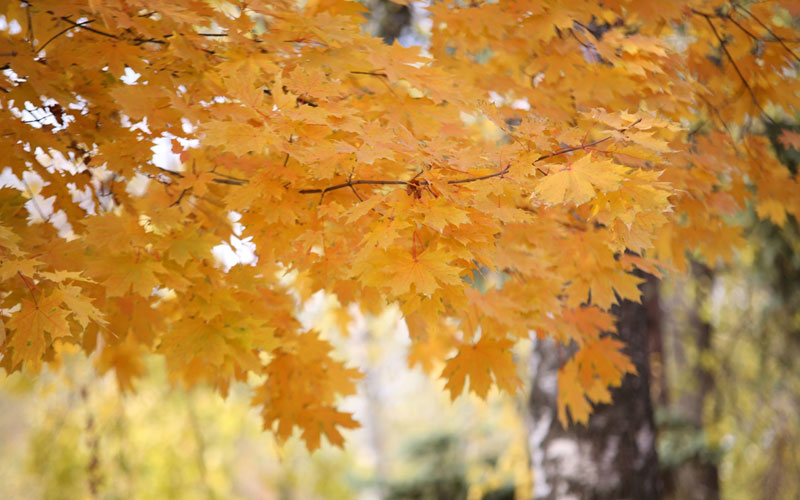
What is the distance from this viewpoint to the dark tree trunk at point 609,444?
3.10m

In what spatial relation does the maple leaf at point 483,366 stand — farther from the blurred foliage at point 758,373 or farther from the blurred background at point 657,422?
the blurred foliage at point 758,373

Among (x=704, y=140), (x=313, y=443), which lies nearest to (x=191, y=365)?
(x=313, y=443)

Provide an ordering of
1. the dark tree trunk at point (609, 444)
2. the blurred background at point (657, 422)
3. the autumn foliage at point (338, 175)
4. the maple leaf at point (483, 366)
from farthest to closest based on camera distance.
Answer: the blurred background at point (657, 422), the dark tree trunk at point (609, 444), the maple leaf at point (483, 366), the autumn foliage at point (338, 175)

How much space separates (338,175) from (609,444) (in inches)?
84.8

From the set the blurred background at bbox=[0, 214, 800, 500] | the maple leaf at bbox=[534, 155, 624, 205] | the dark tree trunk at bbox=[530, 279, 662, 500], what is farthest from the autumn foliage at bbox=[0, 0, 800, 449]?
the blurred background at bbox=[0, 214, 800, 500]

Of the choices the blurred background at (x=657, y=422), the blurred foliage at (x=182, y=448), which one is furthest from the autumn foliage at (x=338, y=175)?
the blurred foliage at (x=182, y=448)

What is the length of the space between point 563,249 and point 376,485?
191 inches

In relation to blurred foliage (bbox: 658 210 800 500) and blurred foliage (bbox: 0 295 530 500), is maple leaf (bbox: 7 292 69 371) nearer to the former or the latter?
blurred foliage (bbox: 0 295 530 500)

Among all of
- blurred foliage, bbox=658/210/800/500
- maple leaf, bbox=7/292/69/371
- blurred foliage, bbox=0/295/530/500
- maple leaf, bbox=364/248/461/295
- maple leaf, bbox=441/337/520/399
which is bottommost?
blurred foliage, bbox=0/295/530/500

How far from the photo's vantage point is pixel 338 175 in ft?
5.72

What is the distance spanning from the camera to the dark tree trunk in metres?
3.10

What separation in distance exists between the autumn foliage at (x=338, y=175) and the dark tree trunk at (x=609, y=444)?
0.86 meters

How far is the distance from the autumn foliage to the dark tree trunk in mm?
862

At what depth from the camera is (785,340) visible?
18.5 feet
